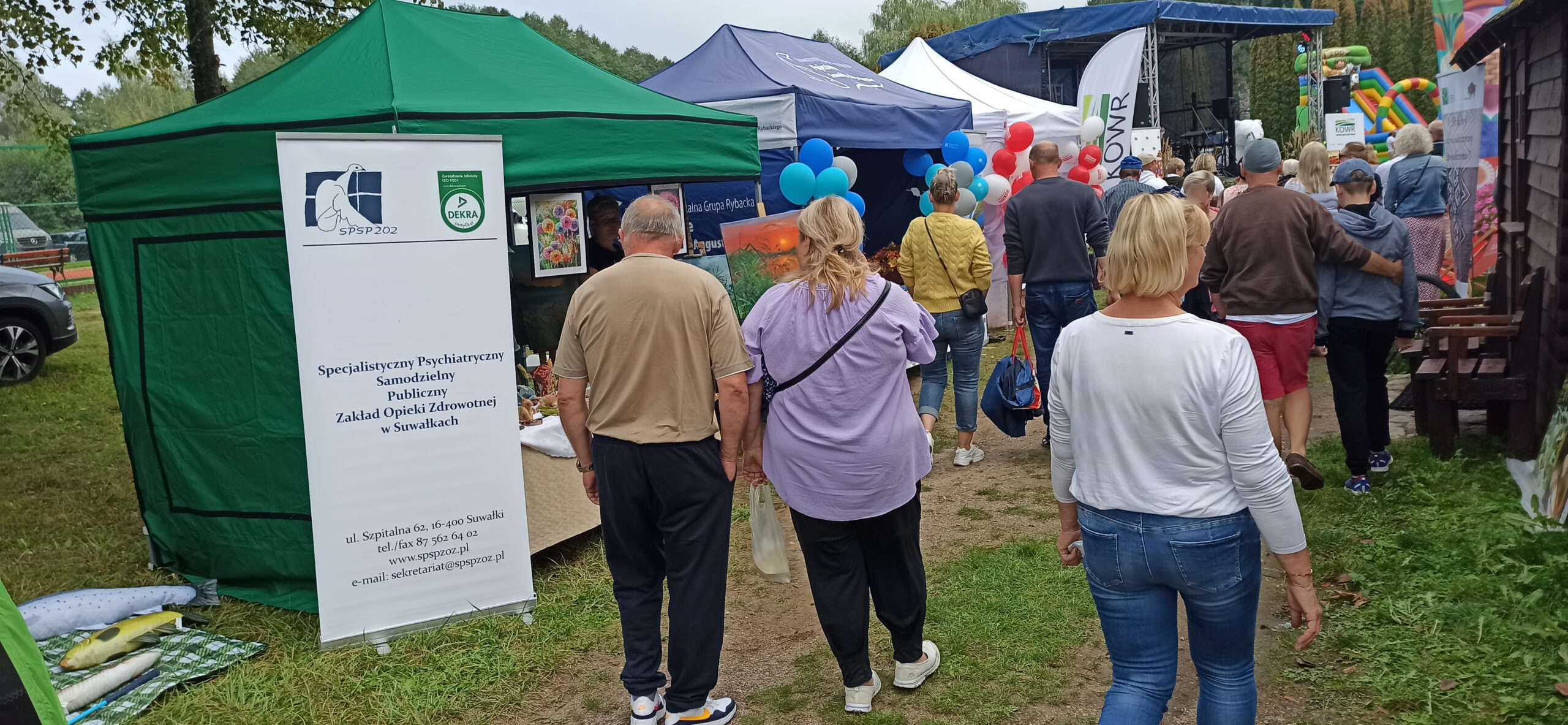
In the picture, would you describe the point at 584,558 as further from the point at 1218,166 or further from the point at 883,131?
the point at 1218,166

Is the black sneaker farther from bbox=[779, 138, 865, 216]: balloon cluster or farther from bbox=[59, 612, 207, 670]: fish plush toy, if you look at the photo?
bbox=[59, 612, 207, 670]: fish plush toy

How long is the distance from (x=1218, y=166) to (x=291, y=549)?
63.2ft

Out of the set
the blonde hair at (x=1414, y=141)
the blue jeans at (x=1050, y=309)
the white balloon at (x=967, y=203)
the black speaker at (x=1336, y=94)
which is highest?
the black speaker at (x=1336, y=94)

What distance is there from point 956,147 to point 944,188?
398 cm

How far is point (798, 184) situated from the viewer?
7.83 metres

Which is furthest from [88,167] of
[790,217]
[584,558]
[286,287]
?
[790,217]

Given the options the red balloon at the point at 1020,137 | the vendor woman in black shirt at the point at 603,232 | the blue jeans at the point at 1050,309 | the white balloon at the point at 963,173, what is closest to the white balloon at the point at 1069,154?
the red balloon at the point at 1020,137

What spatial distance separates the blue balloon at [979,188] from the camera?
9766 mm

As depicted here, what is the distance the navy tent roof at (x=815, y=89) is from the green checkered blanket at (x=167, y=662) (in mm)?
5542

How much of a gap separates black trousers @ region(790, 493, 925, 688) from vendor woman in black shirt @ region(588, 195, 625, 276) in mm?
3394

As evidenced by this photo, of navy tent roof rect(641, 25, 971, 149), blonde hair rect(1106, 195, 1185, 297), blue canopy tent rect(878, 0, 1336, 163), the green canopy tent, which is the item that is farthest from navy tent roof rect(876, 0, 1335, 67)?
blonde hair rect(1106, 195, 1185, 297)

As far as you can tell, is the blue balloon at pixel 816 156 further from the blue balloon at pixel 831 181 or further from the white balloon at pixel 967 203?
the white balloon at pixel 967 203

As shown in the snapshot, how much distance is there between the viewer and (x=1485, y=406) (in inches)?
211

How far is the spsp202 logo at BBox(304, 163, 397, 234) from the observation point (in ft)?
12.9
